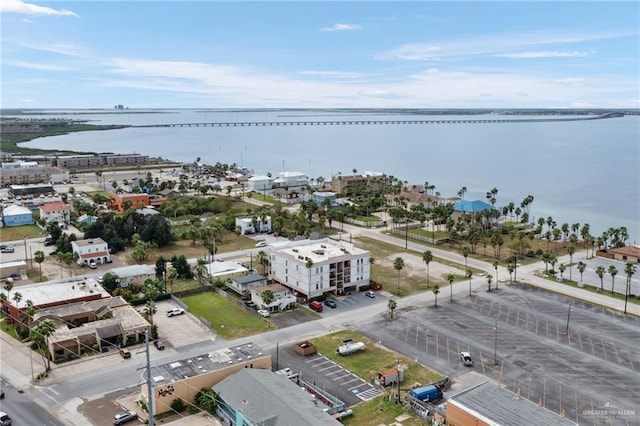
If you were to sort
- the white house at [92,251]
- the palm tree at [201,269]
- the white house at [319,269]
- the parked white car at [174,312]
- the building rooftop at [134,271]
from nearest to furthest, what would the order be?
the parked white car at [174,312] → the white house at [319,269] → the building rooftop at [134,271] → the palm tree at [201,269] → the white house at [92,251]

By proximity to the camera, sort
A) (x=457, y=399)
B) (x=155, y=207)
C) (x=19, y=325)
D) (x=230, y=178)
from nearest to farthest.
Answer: (x=457, y=399) < (x=19, y=325) < (x=155, y=207) < (x=230, y=178)

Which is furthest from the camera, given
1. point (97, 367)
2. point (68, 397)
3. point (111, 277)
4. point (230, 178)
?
point (230, 178)

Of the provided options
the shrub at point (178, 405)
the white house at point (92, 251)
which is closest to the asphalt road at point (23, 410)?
the shrub at point (178, 405)

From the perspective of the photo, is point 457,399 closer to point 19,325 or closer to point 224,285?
point 224,285

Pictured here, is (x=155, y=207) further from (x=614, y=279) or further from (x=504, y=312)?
(x=614, y=279)

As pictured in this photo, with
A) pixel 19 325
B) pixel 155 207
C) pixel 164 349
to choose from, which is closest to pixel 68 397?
pixel 164 349

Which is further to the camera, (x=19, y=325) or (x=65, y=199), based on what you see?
(x=65, y=199)

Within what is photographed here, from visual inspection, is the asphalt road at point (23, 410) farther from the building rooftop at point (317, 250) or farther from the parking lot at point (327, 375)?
the building rooftop at point (317, 250)
